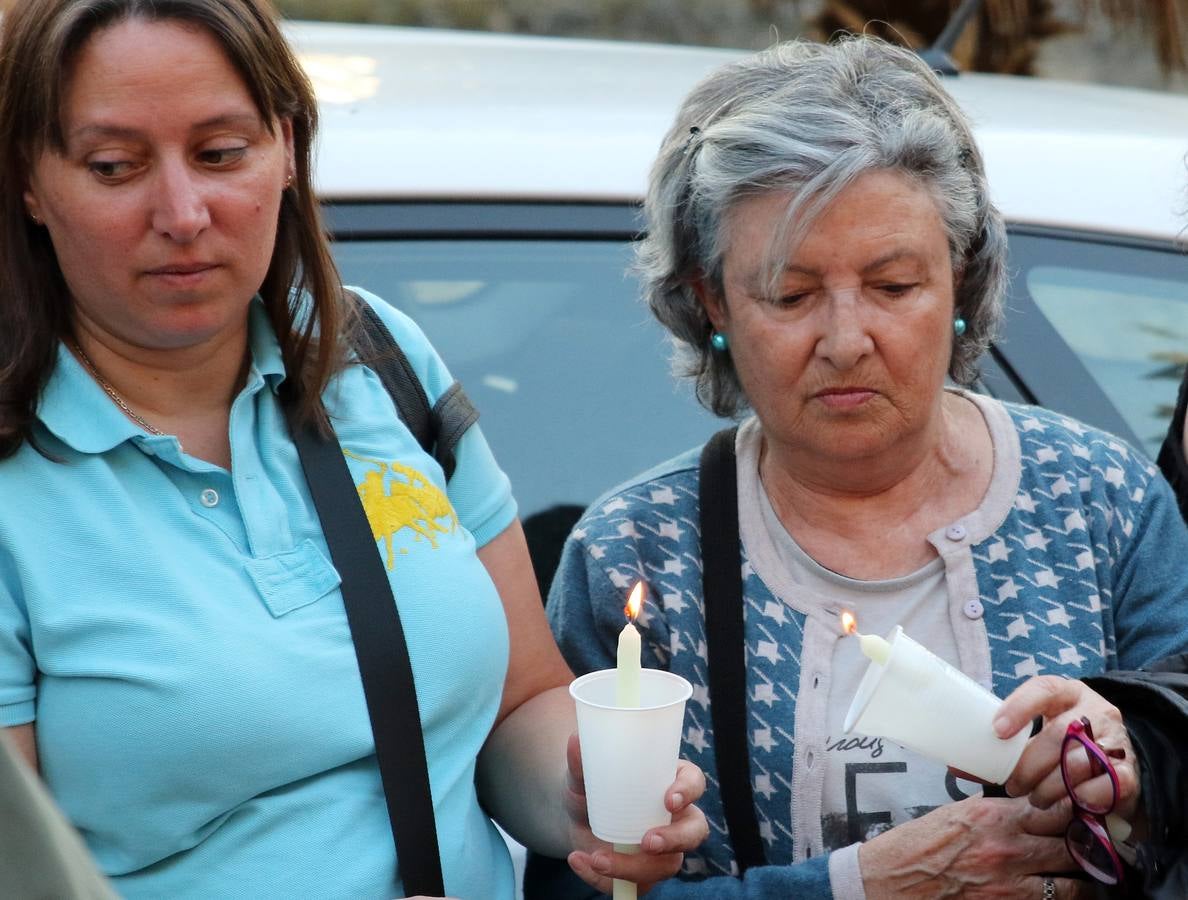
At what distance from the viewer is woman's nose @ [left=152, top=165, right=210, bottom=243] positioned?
200 centimetres

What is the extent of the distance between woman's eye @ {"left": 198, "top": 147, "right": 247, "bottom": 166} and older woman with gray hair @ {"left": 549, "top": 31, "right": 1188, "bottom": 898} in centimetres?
68

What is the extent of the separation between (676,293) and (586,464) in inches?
12.3

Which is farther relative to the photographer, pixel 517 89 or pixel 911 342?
pixel 517 89

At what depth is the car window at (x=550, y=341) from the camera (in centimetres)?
277

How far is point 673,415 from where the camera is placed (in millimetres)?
2838

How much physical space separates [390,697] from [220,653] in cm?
22

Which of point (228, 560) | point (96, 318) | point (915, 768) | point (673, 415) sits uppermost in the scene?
point (96, 318)

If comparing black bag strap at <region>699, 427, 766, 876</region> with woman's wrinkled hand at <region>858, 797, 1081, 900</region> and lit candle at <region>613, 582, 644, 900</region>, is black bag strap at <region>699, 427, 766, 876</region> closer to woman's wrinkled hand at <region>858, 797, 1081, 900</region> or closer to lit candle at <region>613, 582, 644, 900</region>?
woman's wrinkled hand at <region>858, 797, 1081, 900</region>

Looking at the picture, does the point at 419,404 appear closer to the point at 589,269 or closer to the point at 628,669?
the point at 589,269

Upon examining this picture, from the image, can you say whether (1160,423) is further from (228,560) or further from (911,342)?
(228,560)

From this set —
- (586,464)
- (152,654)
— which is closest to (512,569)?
(586,464)

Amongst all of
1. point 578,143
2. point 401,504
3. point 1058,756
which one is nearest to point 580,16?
point 578,143

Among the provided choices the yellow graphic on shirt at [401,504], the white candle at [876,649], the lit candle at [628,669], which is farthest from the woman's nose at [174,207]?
the white candle at [876,649]

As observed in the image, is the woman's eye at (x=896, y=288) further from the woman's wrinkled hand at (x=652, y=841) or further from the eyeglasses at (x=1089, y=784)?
the woman's wrinkled hand at (x=652, y=841)
